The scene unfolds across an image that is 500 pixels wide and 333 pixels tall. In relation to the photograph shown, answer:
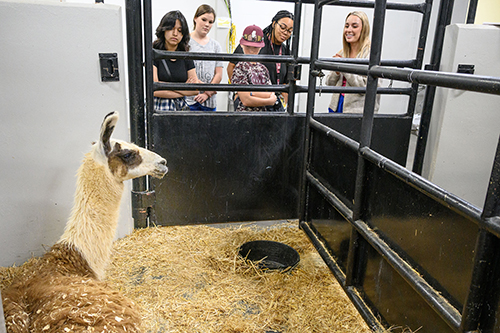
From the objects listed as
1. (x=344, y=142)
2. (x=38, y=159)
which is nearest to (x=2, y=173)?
(x=38, y=159)

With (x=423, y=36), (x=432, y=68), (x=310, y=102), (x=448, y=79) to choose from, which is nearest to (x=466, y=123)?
(x=432, y=68)

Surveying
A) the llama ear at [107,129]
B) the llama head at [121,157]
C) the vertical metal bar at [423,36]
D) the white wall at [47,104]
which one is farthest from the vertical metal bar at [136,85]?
the vertical metal bar at [423,36]

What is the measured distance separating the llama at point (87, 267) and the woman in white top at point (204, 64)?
1.54 m

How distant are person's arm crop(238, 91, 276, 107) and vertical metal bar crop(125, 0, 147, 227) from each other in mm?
968

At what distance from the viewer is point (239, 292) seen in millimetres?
2725

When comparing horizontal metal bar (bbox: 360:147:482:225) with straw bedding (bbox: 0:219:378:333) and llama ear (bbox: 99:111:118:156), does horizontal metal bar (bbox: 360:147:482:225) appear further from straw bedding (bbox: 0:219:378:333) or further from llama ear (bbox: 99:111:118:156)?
llama ear (bbox: 99:111:118:156)

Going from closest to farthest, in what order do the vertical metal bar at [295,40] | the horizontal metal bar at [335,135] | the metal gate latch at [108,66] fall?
the horizontal metal bar at [335,135] < the metal gate latch at [108,66] < the vertical metal bar at [295,40]

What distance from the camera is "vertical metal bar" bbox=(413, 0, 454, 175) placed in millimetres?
3416

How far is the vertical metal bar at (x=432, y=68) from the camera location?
3416 millimetres

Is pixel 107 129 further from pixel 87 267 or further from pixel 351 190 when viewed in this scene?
pixel 351 190

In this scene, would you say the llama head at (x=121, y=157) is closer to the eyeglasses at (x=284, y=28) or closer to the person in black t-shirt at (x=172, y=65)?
the person in black t-shirt at (x=172, y=65)

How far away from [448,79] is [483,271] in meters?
0.77

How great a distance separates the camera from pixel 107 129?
2395 mm

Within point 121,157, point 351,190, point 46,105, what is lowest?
point 351,190
